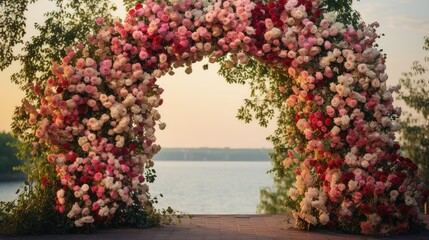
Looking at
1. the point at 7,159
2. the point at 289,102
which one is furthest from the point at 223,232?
the point at 7,159

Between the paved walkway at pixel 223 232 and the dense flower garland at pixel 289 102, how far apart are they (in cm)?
26

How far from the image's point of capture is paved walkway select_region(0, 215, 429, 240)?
8.85 m

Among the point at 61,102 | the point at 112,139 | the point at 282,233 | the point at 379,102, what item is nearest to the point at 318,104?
the point at 379,102

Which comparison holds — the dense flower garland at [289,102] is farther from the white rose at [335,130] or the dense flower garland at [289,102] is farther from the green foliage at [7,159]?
the green foliage at [7,159]

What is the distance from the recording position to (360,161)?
920 cm

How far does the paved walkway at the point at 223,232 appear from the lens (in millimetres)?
8852

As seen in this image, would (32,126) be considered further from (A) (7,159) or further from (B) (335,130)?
(A) (7,159)

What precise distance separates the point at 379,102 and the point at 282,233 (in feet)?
7.21

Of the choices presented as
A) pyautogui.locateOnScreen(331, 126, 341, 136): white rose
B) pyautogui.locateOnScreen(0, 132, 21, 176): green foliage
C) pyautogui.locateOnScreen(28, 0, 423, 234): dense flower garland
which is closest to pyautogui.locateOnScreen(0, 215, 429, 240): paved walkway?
pyautogui.locateOnScreen(28, 0, 423, 234): dense flower garland

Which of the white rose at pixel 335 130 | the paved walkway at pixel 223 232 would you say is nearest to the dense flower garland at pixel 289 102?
the white rose at pixel 335 130

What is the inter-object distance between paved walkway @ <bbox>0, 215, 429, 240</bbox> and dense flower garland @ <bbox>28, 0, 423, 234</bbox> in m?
0.26

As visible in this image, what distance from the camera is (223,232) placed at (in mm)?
9367

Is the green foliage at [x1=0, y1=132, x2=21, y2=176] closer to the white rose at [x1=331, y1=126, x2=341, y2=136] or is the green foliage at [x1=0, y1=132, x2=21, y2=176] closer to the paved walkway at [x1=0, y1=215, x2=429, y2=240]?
the paved walkway at [x1=0, y1=215, x2=429, y2=240]

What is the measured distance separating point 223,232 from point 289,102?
6.57 ft
